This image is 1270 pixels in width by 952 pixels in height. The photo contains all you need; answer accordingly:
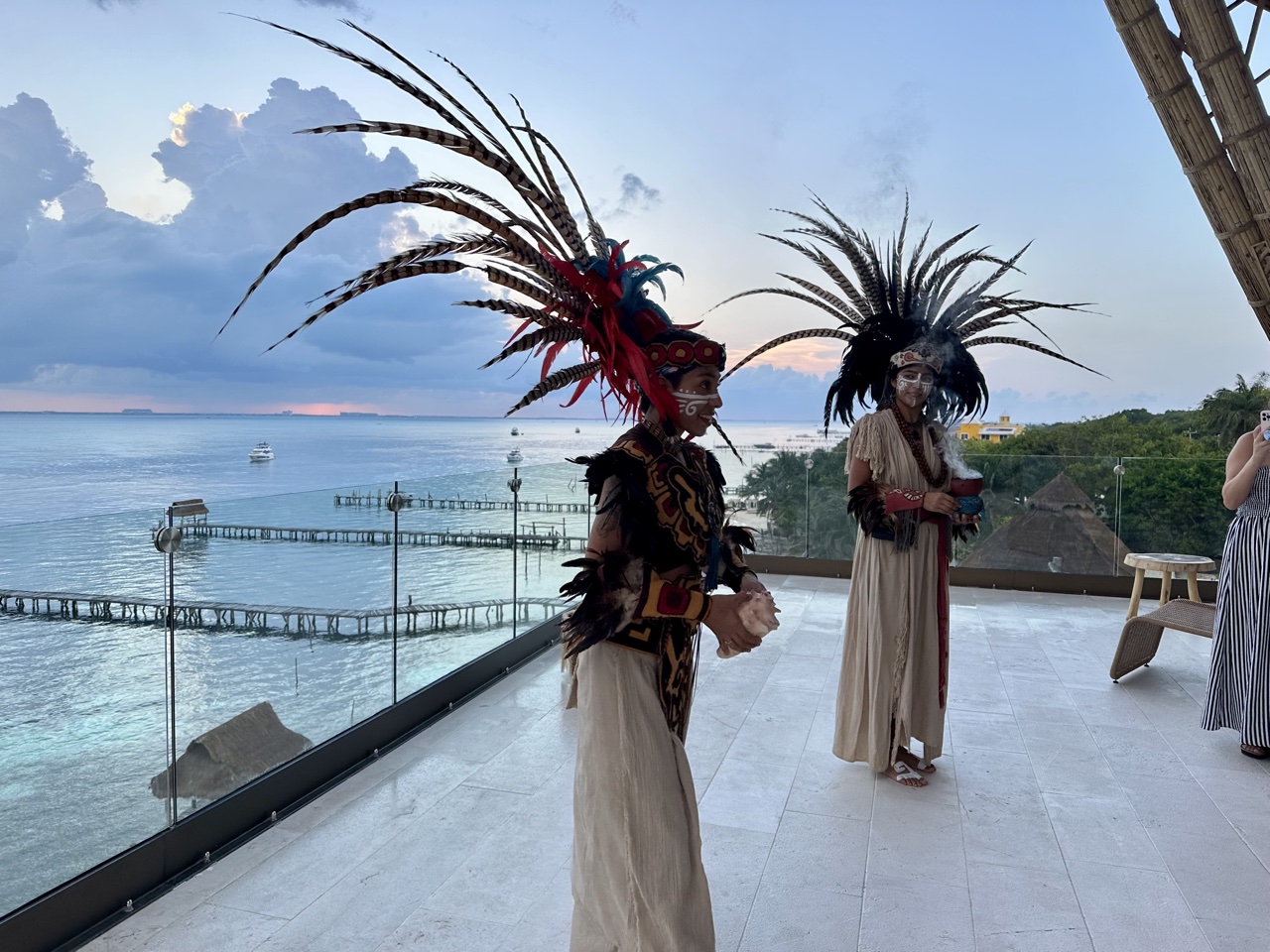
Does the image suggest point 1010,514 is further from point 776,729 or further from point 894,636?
point 894,636

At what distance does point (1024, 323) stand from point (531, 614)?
3298 mm

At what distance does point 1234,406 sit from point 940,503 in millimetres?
10770

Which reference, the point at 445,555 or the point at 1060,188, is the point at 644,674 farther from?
the point at 1060,188

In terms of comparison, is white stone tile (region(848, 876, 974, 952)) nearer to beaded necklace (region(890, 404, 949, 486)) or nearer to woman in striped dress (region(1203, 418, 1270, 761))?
beaded necklace (region(890, 404, 949, 486))

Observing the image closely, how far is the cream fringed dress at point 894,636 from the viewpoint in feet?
10.8

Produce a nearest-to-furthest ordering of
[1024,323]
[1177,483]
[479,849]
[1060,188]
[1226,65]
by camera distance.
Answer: [479,849] < [1226,65] < [1024,323] < [1177,483] < [1060,188]

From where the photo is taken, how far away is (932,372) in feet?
10.8

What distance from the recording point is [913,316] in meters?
3.58

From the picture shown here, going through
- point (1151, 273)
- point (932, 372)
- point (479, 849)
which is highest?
point (1151, 273)

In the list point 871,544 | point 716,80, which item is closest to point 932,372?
point 871,544

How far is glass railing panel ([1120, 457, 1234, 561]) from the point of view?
6973mm

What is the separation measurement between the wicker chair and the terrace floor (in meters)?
0.25

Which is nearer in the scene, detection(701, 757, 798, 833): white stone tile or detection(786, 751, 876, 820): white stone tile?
detection(701, 757, 798, 833): white stone tile

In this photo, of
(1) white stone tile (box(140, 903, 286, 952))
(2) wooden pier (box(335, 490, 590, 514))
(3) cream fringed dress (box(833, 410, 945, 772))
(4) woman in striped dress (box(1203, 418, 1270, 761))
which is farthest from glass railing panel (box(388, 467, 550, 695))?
(4) woman in striped dress (box(1203, 418, 1270, 761))
